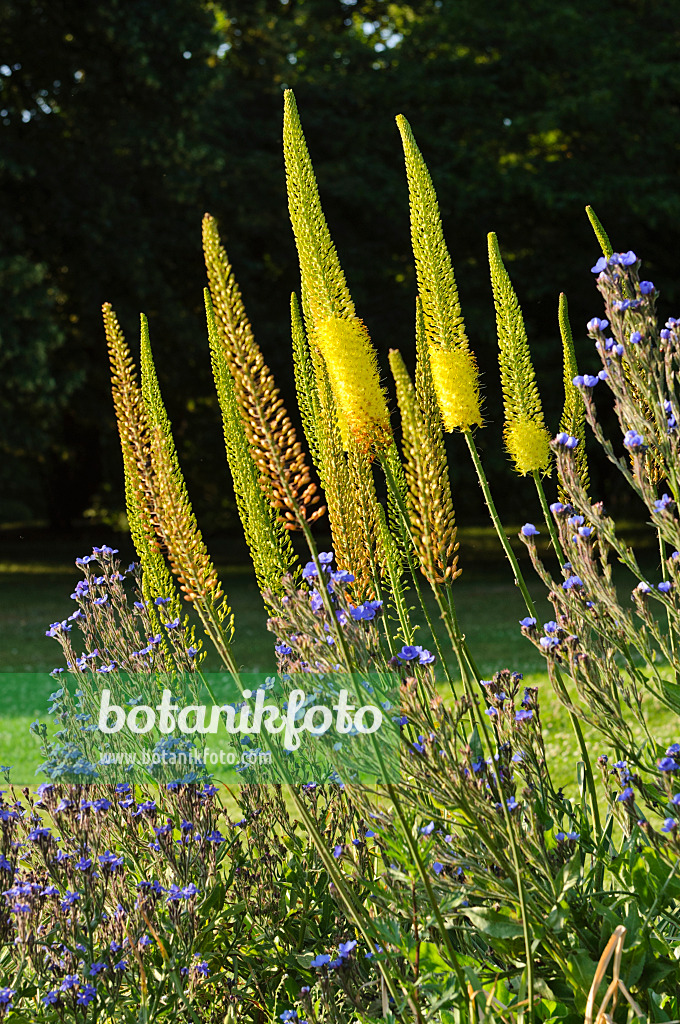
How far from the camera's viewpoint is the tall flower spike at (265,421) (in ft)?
5.75

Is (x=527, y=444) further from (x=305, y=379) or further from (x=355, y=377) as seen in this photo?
(x=355, y=377)

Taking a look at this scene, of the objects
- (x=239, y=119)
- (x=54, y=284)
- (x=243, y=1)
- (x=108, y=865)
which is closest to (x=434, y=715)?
(x=108, y=865)

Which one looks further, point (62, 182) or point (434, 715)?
point (62, 182)

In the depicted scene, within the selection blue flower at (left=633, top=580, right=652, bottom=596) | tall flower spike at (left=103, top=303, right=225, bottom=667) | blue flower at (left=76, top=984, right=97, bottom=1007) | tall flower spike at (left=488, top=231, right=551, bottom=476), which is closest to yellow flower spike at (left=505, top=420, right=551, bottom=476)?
tall flower spike at (left=488, top=231, right=551, bottom=476)

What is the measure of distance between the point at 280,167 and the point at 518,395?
21.3 meters

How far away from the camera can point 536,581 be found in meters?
21.1

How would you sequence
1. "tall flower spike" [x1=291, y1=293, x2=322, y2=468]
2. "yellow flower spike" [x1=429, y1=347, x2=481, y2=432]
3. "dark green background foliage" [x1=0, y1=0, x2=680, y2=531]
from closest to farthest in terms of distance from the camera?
"yellow flower spike" [x1=429, y1=347, x2=481, y2=432], "tall flower spike" [x1=291, y1=293, x2=322, y2=468], "dark green background foliage" [x1=0, y1=0, x2=680, y2=531]

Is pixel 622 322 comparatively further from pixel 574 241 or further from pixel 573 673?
pixel 574 241

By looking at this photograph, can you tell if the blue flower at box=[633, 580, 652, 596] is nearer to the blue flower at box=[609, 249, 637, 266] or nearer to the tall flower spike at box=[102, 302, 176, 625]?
the blue flower at box=[609, 249, 637, 266]

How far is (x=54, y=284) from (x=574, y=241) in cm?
1224

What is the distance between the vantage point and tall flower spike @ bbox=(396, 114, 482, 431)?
88.3 inches

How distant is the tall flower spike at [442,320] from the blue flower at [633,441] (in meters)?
0.39

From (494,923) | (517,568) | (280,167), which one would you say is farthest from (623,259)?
(280,167)

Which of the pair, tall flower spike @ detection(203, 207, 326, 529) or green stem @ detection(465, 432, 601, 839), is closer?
tall flower spike @ detection(203, 207, 326, 529)
